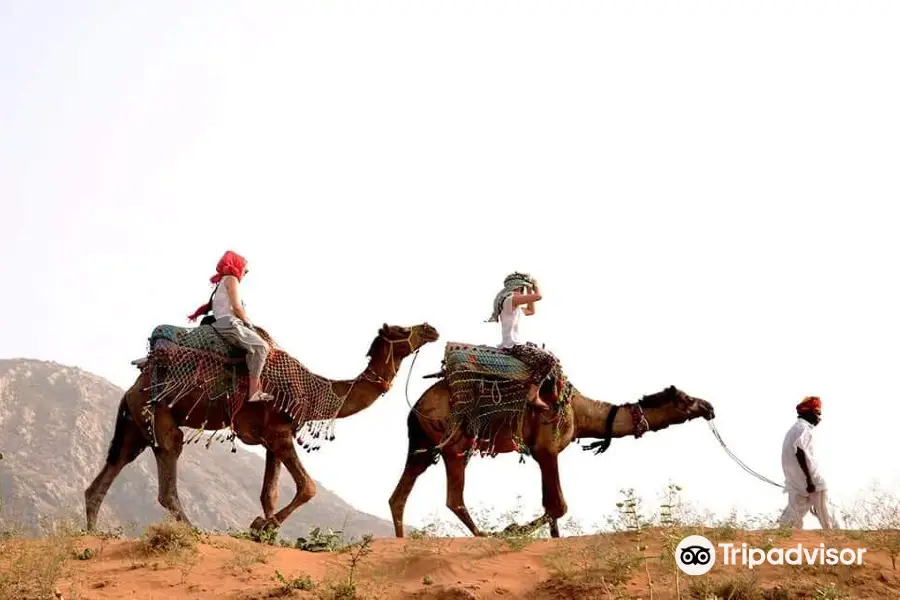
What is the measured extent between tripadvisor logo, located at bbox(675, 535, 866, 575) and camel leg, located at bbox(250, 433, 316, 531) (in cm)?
455

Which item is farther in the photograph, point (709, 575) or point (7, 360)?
point (7, 360)

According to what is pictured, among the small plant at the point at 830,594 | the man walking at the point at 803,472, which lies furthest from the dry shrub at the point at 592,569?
the man walking at the point at 803,472

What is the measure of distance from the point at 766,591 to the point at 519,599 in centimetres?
214

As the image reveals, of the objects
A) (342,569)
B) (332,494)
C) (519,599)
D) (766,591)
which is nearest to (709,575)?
(766,591)

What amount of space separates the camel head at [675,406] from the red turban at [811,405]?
115 centimetres

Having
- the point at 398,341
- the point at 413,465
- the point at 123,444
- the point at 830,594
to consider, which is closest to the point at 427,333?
the point at 398,341

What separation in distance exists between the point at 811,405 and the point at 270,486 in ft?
22.2

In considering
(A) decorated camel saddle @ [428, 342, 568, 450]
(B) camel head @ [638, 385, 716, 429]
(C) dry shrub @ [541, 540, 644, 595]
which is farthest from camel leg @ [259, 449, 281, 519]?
(B) camel head @ [638, 385, 716, 429]

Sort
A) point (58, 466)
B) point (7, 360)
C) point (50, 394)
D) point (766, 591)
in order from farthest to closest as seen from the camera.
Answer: point (7, 360), point (50, 394), point (58, 466), point (766, 591)

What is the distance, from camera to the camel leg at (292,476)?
496 inches

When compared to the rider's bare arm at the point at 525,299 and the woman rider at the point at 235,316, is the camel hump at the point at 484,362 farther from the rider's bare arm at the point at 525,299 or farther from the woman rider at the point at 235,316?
the woman rider at the point at 235,316

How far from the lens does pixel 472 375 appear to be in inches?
527

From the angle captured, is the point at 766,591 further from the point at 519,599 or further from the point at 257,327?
the point at 257,327

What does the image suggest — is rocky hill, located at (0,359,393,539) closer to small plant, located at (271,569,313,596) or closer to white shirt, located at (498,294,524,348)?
white shirt, located at (498,294,524,348)
